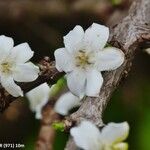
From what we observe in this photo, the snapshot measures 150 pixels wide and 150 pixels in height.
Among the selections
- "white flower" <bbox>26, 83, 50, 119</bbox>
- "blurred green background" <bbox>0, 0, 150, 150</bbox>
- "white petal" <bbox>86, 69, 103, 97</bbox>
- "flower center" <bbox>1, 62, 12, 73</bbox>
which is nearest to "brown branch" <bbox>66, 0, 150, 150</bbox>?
"white petal" <bbox>86, 69, 103, 97</bbox>

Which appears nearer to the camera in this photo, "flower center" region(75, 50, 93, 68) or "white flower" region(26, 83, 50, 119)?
"flower center" region(75, 50, 93, 68)

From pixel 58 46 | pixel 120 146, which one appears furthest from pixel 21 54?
pixel 58 46

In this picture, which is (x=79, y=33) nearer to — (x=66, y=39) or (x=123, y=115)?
(x=66, y=39)

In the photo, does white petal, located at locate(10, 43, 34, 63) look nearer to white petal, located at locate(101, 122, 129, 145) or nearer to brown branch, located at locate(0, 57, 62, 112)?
brown branch, located at locate(0, 57, 62, 112)

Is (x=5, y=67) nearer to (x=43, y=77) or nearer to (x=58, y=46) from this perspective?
(x=43, y=77)

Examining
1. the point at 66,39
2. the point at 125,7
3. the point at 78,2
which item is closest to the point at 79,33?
the point at 66,39
